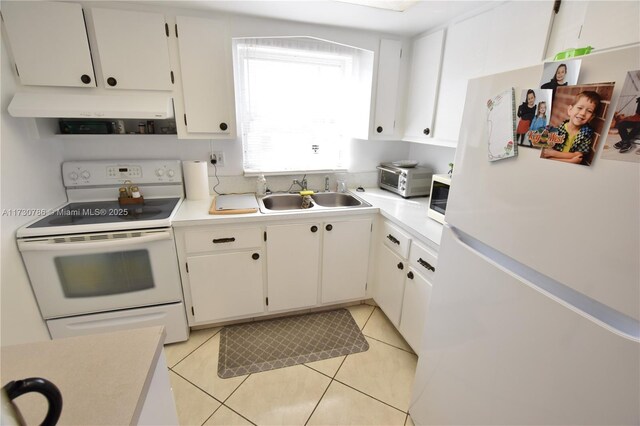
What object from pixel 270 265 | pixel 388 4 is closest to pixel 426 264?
pixel 270 265

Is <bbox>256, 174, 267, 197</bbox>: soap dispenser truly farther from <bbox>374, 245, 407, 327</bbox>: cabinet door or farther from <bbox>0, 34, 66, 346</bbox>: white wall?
<bbox>0, 34, 66, 346</bbox>: white wall

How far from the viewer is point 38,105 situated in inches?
61.3

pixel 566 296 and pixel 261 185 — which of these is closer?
pixel 566 296

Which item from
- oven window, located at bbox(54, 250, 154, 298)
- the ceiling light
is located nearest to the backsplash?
oven window, located at bbox(54, 250, 154, 298)

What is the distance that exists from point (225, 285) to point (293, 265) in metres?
0.49

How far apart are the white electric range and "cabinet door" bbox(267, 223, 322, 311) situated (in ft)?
2.03

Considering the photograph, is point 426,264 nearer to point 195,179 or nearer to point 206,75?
point 195,179

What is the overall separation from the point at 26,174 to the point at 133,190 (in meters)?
0.54

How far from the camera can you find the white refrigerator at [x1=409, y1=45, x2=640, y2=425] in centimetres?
61

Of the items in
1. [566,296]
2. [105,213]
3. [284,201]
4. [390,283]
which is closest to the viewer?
[566,296]

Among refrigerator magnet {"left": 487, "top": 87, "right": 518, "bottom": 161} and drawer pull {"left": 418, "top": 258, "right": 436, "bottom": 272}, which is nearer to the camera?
refrigerator magnet {"left": 487, "top": 87, "right": 518, "bottom": 161}

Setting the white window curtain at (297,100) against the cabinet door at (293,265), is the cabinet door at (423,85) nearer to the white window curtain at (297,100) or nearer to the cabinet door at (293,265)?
the white window curtain at (297,100)

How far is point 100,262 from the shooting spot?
167cm

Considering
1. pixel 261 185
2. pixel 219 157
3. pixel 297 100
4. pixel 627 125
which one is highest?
pixel 297 100
